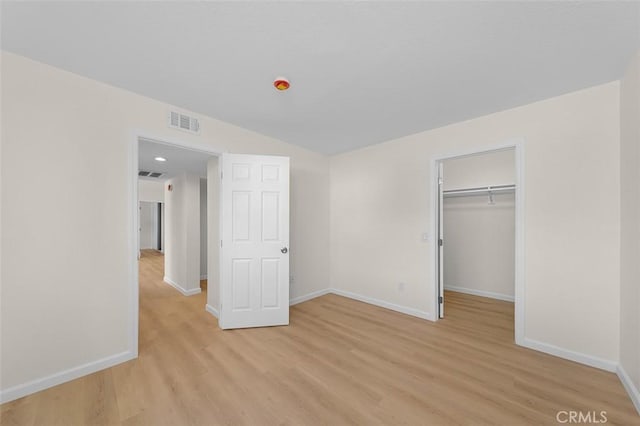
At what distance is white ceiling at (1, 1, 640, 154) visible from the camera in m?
1.40

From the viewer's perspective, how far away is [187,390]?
1.85 m

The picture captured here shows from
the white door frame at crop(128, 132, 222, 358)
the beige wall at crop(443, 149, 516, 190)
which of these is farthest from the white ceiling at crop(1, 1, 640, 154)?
the beige wall at crop(443, 149, 516, 190)

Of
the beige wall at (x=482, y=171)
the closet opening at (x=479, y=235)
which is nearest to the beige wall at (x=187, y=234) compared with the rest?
the closet opening at (x=479, y=235)

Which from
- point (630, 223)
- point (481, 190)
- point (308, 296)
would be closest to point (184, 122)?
point (308, 296)

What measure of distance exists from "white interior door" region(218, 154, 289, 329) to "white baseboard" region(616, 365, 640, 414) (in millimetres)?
2959

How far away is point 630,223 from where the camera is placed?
186 cm

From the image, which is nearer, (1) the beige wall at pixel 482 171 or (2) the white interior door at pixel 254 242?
(2) the white interior door at pixel 254 242

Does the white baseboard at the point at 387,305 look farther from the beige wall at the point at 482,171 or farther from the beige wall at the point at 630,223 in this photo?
the beige wall at the point at 482,171

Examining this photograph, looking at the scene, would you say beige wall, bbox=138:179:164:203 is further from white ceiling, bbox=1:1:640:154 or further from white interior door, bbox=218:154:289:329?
white ceiling, bbox=1:1:640:154

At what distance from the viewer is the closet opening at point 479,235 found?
370cm

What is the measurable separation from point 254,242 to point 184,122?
1575 mm

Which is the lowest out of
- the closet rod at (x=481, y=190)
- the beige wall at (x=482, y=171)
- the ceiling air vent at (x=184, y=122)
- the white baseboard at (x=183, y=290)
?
the white baseboard at (x=183, y=290)

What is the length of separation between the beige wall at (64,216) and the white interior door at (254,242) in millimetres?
920

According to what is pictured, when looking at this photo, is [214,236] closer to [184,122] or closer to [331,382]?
[184,122]
